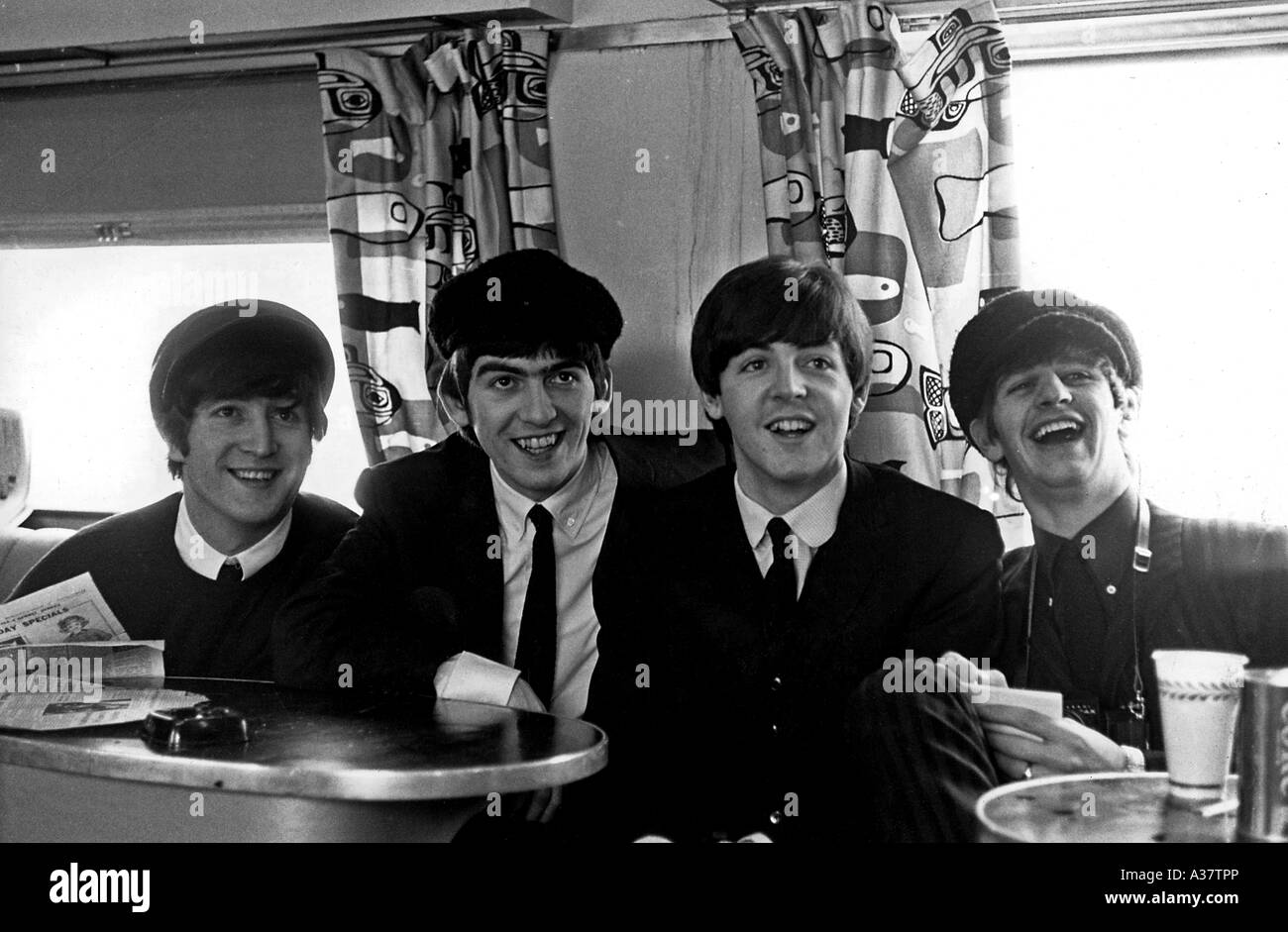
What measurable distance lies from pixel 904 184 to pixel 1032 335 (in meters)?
0.31

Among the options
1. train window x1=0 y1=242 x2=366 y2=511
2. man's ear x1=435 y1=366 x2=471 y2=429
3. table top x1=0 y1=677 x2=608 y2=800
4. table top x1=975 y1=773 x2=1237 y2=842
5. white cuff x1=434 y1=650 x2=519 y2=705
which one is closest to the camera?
table top x1=975 y1=773 x2=1237 y2=842

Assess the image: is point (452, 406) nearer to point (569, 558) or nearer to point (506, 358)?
point (506, 358)

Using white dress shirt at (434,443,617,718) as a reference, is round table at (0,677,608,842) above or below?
below

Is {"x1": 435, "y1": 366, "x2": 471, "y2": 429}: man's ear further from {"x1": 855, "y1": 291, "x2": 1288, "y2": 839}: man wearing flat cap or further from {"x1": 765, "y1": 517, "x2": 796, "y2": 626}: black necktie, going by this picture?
{"x1": 855, "y1": 291, "x2": 1288, "y2": 839}: man wearing flat cap

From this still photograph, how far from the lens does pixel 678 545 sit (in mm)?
2223

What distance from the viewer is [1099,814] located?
157cm

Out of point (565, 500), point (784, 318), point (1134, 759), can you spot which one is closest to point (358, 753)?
point (565, 500)

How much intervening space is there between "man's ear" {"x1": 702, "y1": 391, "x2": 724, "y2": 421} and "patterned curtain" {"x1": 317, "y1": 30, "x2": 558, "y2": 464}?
374 millimetres

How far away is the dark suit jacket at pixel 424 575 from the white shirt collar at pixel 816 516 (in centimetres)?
14

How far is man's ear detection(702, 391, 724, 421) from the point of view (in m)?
2.22

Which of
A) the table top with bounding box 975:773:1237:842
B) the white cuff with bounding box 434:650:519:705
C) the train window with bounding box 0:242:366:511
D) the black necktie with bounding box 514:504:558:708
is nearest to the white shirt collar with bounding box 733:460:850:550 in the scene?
the black necktie with bounding box 514:504:558:708
